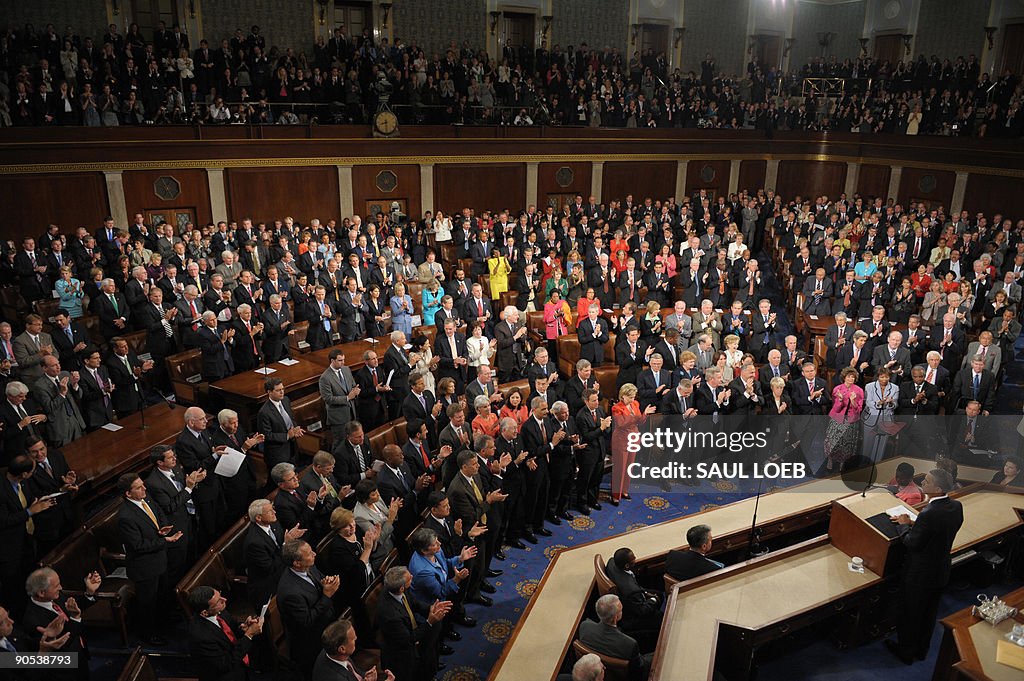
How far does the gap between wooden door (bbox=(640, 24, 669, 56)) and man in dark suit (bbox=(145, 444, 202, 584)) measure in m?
21.9

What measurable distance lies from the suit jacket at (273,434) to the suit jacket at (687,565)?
3.90m

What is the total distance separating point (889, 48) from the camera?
936 inches

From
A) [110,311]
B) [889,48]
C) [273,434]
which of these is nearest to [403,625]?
[273,434]

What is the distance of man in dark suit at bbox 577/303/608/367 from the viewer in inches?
390

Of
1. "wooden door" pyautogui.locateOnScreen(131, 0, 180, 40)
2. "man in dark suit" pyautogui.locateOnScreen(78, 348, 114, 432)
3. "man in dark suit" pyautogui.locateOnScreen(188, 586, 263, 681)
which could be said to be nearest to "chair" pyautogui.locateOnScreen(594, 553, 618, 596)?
"man in dark suit" pyautogui.locateOnScreen(188, 586, 263, 681)

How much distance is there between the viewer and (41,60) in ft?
44.0

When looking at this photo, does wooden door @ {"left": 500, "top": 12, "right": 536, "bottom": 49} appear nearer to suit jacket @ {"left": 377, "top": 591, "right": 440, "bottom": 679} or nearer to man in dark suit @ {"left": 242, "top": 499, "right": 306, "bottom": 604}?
man in dark suit @ {"left": 242, "top": 499, "right": 306, "bottom": 604}

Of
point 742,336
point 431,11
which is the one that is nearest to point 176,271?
point 742,336

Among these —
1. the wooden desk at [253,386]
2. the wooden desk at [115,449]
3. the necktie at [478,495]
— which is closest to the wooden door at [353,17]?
the wooden desk at [253,386]

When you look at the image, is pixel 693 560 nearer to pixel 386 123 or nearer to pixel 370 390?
pixel 370 390

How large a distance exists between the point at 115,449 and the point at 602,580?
15.3 ft

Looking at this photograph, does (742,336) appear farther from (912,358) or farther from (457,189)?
(457,189)

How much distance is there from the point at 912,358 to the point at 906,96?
13.5 meters

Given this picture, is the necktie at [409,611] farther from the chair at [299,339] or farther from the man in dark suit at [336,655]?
the chair at [299,339]
